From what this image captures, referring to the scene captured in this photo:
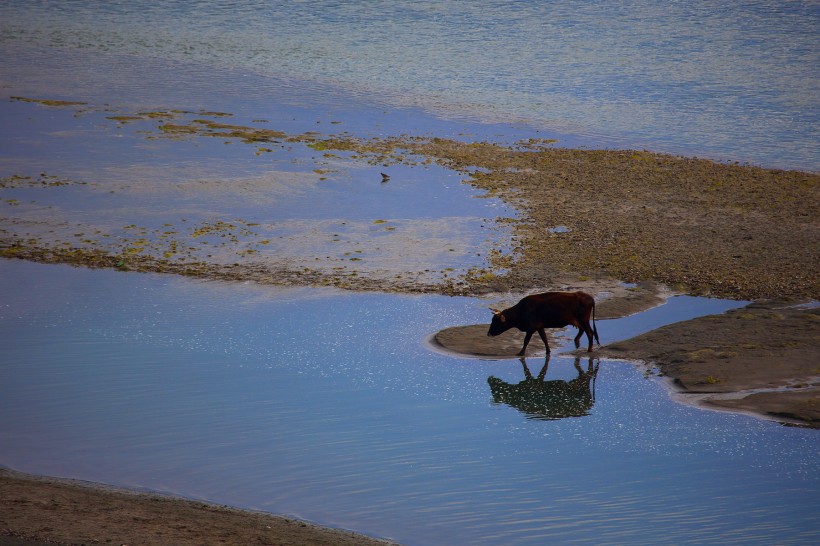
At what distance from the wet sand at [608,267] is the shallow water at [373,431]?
534 mm

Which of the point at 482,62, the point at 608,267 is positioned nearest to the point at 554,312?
the point at 608,267

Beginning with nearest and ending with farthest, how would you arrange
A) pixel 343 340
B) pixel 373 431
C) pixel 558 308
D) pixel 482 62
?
pixel 373 431
pixel 558 308
pixel 343 340
pixel 482 62

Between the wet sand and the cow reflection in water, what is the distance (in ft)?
2.79

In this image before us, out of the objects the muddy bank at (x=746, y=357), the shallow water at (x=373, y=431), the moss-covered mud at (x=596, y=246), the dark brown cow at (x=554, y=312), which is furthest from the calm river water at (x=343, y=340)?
the dark brown cow at (x=554, y=312)

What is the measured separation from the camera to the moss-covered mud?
1429 centimetres

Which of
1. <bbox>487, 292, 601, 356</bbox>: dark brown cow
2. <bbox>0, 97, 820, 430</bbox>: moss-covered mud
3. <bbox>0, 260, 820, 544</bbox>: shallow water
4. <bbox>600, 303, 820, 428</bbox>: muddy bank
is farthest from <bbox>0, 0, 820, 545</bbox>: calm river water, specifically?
<bbox>487, 292, 601, 356</bbox>: dark brown cow

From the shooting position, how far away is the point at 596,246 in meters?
17.5

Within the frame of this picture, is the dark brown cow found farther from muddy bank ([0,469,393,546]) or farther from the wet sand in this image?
muddy bank ([0,469,393,546])

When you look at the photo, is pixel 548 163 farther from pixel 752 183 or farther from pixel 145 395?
→ pixel 145 395

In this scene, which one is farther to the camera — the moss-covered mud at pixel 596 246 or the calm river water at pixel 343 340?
the moss-covered mud at pixel 596 246

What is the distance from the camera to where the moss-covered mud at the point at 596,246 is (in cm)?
1429

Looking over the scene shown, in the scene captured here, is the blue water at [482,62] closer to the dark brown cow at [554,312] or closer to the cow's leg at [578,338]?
the cow's leg at [578,338]

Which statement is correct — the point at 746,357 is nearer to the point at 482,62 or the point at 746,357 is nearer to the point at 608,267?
the point at 608,267

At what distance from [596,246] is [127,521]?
34.8ft
